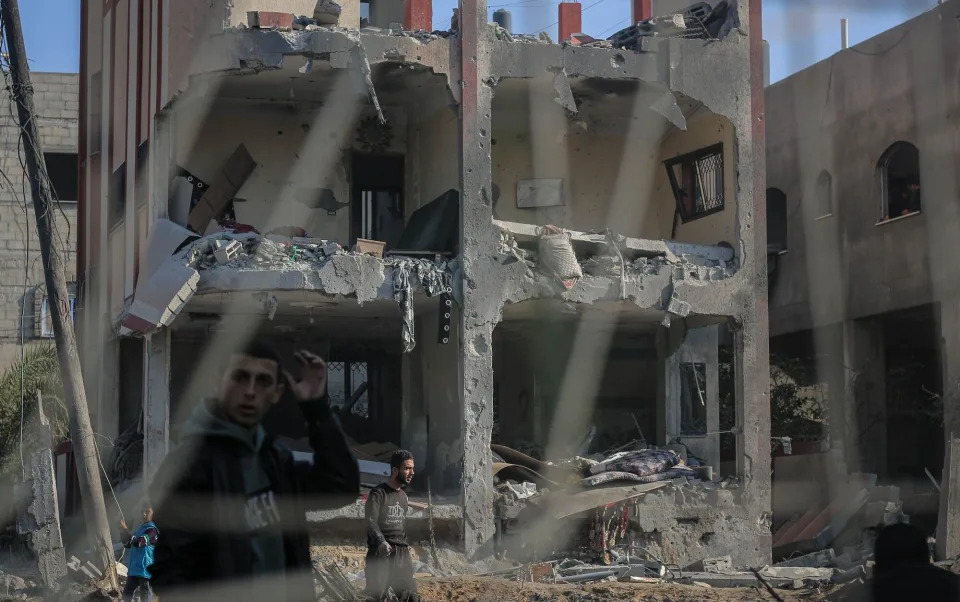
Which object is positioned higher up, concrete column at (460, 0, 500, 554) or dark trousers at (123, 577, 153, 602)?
concrete column at (460, 0, 500, 554)

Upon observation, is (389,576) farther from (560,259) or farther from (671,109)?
(671,109)

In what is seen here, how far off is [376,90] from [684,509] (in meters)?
7.32

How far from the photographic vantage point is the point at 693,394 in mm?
20734

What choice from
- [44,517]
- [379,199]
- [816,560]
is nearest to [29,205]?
[379,199]

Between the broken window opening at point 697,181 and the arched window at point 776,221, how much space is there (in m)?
5.72

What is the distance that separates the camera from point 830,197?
981 inches

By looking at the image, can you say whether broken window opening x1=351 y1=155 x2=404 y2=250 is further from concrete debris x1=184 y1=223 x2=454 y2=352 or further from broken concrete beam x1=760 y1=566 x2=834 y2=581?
broken concrete beam x1=760 y1=566 x2=834 y2=581

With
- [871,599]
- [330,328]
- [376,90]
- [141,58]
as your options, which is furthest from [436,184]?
[871,599]

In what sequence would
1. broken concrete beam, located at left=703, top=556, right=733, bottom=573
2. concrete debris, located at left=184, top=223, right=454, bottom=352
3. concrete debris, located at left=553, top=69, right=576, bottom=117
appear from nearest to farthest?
concrete debris, located at left=184, top=223, right=454, bottom=352 < broken concrete beam, located at left=703, top=556, right=733, bottom=573 < concrete debris, located at left=553, top=69, right=576, bottom=117

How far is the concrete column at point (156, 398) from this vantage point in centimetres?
1811

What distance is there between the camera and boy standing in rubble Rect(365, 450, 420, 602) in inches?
485

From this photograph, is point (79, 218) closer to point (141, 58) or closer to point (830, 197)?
point (141, 58)

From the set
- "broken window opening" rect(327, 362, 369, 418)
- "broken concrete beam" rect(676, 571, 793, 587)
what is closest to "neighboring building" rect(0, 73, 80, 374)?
"broken window opening" rect(327, 362, 369, 418)

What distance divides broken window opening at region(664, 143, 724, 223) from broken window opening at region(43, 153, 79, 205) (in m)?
17.4
